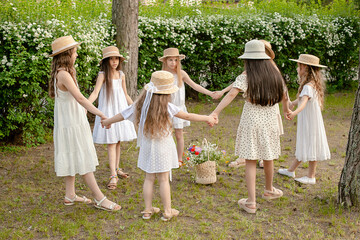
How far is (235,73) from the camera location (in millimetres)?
11164

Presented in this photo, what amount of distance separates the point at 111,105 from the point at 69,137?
1.16 metres

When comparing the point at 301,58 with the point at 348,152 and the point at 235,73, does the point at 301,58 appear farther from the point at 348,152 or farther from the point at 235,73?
the point at 235,73

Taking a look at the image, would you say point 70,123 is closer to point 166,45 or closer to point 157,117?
point 157,117

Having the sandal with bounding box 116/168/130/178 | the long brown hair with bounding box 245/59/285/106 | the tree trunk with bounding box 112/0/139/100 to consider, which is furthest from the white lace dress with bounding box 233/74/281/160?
the tree trunk with bounding box 112/0/139/100

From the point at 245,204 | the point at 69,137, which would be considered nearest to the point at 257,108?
the point at 245,204

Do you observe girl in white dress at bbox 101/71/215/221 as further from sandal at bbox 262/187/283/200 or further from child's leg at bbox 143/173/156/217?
sandal at bbox 262/187/283/200

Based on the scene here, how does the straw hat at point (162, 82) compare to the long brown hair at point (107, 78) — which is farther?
the long brown hair at point (107, 78)

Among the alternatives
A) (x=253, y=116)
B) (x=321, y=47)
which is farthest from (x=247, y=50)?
(x=321, y=47)

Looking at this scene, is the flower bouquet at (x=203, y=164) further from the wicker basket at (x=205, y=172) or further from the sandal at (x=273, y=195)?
the sandal at (x=273, y=195)

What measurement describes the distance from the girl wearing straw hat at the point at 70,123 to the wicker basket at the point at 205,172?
1.23m

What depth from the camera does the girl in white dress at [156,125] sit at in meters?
4.15

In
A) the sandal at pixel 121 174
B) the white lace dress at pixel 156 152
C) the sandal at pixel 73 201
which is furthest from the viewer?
the sandal at pixel 121 174

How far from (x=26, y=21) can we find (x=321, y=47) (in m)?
8.69

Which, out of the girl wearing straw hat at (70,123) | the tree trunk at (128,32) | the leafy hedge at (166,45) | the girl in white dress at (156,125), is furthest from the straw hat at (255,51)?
the tree trunk at (128,32)
